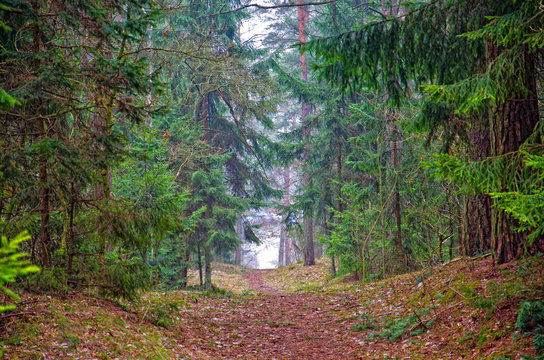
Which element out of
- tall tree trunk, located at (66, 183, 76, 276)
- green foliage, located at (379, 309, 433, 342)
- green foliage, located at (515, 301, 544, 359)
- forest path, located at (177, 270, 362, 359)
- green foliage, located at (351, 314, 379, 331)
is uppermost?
tall tree trunk, located at (66, 183, 76, 276)

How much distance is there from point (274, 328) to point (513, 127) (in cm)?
548

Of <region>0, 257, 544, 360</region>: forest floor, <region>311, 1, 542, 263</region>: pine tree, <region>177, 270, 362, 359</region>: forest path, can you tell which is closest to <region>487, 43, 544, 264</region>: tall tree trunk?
<region>311, 1, 542, 263</region>: pine tree

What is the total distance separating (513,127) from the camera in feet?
16.1

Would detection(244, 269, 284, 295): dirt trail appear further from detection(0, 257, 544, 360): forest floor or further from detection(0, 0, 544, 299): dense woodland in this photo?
detection(0, 0, 544, 299): dense woodland

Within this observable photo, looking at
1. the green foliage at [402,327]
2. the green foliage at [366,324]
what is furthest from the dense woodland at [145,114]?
the green foliage at [366,324]

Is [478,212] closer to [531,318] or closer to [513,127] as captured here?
[513,127]

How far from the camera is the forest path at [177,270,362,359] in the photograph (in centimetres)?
577

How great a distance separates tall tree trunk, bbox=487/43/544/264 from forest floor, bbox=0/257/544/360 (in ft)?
1.11

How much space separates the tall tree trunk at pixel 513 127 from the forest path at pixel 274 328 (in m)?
2.72

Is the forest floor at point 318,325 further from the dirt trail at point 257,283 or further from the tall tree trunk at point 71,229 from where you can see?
the dirt trail at point 257,283

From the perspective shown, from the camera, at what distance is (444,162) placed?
425 cm

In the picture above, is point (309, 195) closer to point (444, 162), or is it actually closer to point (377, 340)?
point (377, 340)

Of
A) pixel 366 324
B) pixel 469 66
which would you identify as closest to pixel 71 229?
pixel 366 324

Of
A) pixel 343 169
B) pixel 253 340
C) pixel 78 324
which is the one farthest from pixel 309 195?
pixel 78 324
